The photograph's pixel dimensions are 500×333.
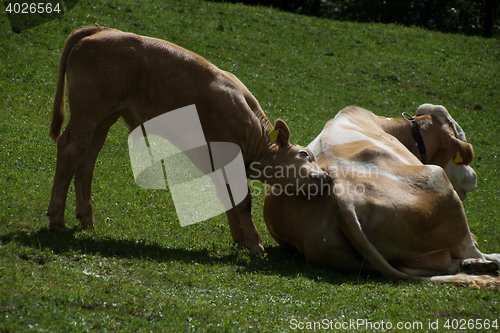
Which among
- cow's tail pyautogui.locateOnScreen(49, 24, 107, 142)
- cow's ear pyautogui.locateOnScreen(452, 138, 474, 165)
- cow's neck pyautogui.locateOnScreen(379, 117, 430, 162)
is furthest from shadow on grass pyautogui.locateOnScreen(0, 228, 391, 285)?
cow's neck pyautogui.locateOnScreen(379, 117, 430, 162)

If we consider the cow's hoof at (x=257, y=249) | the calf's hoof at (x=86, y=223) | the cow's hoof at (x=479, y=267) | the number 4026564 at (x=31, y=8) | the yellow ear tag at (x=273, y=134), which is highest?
the number 4026564 at (x=31, y=8)

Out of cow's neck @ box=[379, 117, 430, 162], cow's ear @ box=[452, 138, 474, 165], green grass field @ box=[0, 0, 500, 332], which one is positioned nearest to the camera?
green grass field @ box=[0, 0, 500, 332]

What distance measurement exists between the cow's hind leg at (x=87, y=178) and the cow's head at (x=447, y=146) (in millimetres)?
5320

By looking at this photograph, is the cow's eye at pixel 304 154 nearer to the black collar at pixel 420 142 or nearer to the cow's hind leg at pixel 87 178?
the black collar at pixel 420 142

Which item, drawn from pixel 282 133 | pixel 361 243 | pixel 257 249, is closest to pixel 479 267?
pixel 361 243

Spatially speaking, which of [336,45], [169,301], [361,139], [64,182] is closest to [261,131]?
[361,139]

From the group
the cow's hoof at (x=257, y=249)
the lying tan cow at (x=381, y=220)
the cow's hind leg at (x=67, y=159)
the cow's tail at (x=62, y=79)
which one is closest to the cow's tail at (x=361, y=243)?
the lying tan cow at (x=381, y=220)

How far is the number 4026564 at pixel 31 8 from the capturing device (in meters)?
16.5

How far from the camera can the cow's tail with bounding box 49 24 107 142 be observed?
675cm

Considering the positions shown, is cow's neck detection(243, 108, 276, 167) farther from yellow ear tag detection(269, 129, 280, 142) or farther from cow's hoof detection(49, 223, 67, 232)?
cow's hoof detection(49, 223, 67, 232)

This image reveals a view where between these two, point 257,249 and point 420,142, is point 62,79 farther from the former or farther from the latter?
point 420,142

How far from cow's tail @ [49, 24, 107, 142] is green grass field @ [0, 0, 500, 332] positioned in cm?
125

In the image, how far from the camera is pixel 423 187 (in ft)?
20.6

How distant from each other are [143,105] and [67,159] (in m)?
1.23
